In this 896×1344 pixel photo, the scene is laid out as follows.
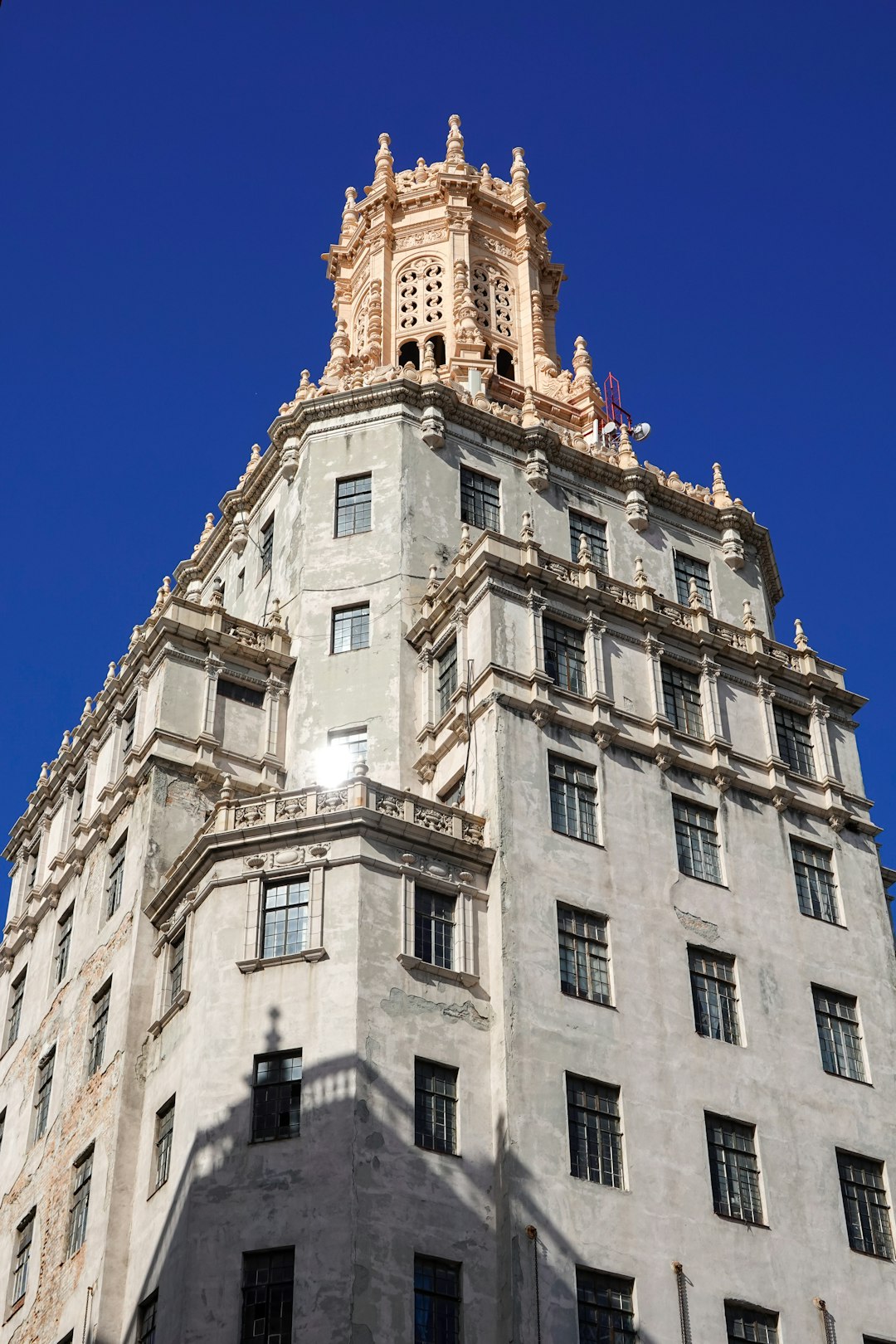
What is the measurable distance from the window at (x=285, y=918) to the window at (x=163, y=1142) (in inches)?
187

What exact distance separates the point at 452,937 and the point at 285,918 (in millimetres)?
4486

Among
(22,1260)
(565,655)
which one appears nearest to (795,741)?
(565,655)

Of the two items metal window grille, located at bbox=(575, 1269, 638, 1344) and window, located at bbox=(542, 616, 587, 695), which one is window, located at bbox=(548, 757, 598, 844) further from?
metal window grille, located at bbox=(575, 1269, 638, 1344)

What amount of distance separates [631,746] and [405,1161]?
16263mm

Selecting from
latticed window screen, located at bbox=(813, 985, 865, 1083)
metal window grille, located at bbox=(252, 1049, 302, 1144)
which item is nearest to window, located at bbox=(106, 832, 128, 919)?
metal window grille, located at bbox=(252, 1049, 302, 1144)

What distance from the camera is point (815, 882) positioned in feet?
194

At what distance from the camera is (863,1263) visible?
5094cm

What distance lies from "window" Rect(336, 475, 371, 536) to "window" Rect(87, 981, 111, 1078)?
18.4 meters

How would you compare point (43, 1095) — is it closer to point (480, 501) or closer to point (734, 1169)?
point (734, 1169)

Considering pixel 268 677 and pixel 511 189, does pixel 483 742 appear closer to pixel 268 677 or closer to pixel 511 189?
pixel 268 677

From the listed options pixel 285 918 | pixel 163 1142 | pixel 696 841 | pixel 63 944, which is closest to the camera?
pixel 163 1142

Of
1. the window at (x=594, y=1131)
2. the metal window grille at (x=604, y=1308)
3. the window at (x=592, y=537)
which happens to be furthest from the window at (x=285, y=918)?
the window at (x=592, y=537)

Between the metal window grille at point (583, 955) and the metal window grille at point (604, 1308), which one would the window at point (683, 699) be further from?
the metal window grille at point (604, 1308)

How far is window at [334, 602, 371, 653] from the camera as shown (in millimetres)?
62656
